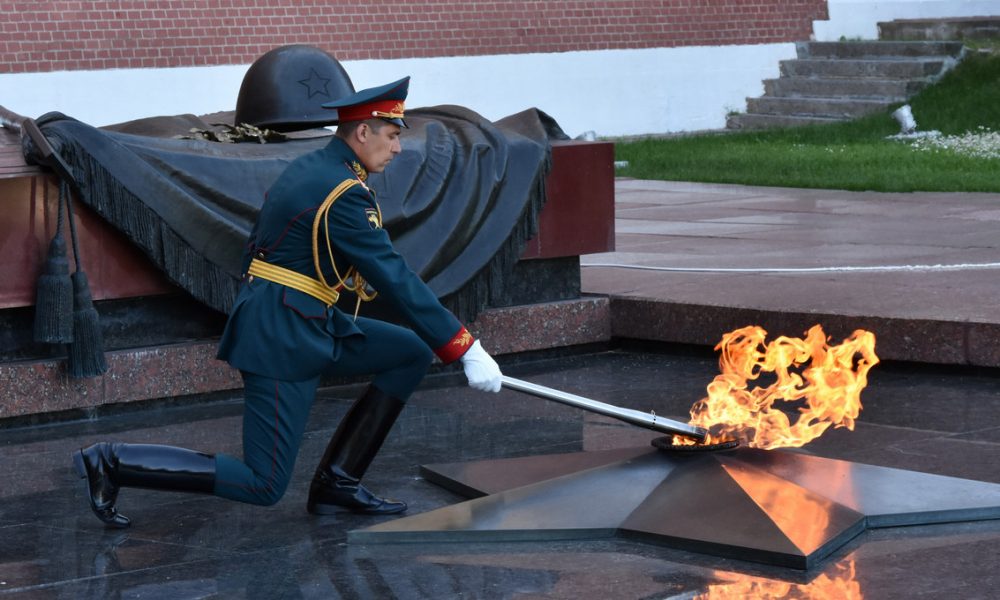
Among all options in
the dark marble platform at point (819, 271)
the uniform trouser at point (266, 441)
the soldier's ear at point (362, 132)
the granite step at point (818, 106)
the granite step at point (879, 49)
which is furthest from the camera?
the granite step at point (879, 49)

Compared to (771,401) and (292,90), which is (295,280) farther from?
(292,90)

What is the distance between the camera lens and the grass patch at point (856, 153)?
12.2m

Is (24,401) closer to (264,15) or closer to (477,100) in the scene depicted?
(264,15)

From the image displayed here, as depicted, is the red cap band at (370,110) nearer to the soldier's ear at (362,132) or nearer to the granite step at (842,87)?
the soldier's ear at (362,132)

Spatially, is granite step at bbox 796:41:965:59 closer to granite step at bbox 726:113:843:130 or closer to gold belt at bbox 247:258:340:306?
granite step at bbox 726:113:843:130

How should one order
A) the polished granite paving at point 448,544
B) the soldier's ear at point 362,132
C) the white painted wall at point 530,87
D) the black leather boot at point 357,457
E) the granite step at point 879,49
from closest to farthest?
the polished granite paving at point 448,544 < the soldier's ear at point 362,132 < the black leather boot at point 357,457 < the white painted wall at point 530,87 < the granite step at point 879,49

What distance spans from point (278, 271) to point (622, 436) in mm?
1678

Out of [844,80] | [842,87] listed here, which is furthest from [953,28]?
[842,87]

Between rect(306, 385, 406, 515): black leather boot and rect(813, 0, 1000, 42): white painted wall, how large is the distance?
51.6 feet

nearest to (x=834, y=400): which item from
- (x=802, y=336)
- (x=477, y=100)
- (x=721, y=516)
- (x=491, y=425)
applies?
(x=721, y=516)

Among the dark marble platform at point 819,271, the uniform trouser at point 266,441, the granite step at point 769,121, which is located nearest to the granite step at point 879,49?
the granite step at point 769,121

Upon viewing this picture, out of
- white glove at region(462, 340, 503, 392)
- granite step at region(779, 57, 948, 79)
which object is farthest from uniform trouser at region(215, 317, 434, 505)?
granite step at region(779, 57, 948, 79)

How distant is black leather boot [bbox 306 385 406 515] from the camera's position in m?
4.36

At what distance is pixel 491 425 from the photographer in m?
5.71
